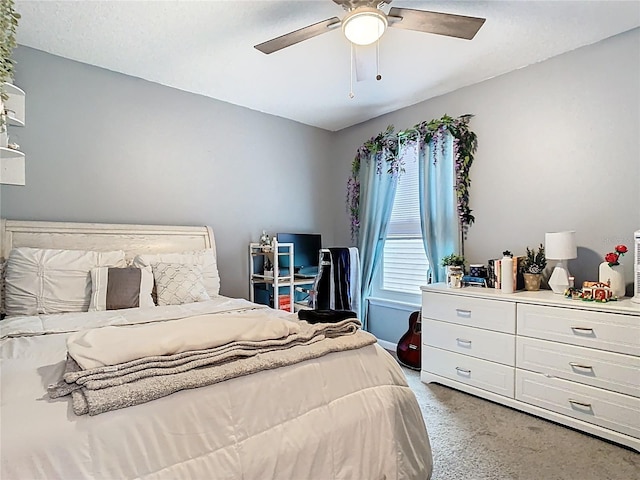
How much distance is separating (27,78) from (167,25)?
1.16 metres

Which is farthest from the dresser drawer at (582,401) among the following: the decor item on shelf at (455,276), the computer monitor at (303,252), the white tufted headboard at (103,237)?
the white tufted headboard at (103,237)

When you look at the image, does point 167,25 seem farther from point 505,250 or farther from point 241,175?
point 505,250

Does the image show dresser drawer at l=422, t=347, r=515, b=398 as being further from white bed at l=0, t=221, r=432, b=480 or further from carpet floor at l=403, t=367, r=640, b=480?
white bed at l=0, t=221, r=432, b=480

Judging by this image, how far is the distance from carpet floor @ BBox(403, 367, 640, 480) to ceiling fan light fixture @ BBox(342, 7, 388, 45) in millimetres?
2227

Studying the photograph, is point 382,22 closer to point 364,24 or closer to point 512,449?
point 364,24

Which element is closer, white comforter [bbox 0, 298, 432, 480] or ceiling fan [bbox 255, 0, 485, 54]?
white comforter [bbox 0, 298, 432, 480]

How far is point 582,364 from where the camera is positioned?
7.21ft

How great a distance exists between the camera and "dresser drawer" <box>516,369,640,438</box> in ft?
6.68

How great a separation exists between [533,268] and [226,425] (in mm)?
2446

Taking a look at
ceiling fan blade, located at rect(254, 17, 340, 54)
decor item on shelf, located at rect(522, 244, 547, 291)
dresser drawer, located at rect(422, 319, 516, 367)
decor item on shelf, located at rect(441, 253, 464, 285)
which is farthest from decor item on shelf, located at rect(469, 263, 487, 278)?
ceiling fan blade, located at rect(254, 17, 340, 54)

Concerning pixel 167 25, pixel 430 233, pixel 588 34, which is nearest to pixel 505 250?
pixel 430 233

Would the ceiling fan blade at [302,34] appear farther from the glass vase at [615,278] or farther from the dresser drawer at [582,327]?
the glass vase at [615,278]

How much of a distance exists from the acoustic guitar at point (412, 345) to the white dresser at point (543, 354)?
1.01 feet

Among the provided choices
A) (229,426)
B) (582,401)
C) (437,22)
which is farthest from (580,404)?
(437,22)
